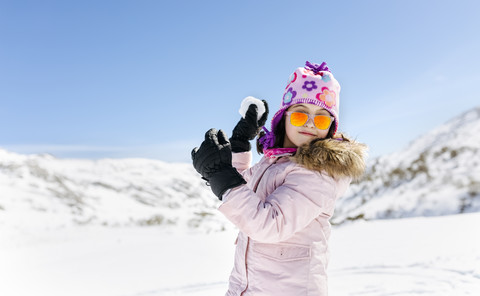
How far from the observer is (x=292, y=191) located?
1534mm

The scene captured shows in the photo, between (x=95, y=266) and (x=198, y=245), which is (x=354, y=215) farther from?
(x=95, y=266)

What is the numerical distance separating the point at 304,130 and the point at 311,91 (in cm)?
23

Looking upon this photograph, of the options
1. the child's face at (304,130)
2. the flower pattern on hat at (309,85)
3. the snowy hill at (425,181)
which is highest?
the flower pattern on hat at (309,85)

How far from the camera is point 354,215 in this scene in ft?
29.3

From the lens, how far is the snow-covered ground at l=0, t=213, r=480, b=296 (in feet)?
13.8

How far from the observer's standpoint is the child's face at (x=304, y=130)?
185cm

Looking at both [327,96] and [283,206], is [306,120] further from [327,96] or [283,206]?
[283,206]

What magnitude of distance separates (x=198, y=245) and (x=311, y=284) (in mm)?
5553

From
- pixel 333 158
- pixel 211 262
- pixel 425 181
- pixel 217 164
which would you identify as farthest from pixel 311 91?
pixel 425 181

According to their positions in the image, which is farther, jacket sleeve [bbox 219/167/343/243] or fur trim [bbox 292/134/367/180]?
fur trim [bbox 292/134/367/180]

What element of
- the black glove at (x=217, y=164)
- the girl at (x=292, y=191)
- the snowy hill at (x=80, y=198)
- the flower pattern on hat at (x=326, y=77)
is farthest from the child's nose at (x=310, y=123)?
the snowy hill at (x=80, y=198)

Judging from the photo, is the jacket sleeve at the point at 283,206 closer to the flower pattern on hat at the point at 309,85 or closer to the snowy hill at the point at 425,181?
the flower pattern on hat at the point at 309,85

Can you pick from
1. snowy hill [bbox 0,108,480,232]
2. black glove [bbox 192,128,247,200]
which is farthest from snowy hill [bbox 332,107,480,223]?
black glove [bbox 192,128,247,200]

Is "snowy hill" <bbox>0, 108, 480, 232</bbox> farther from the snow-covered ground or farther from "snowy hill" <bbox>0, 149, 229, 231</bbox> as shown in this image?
the snow-covered ground
